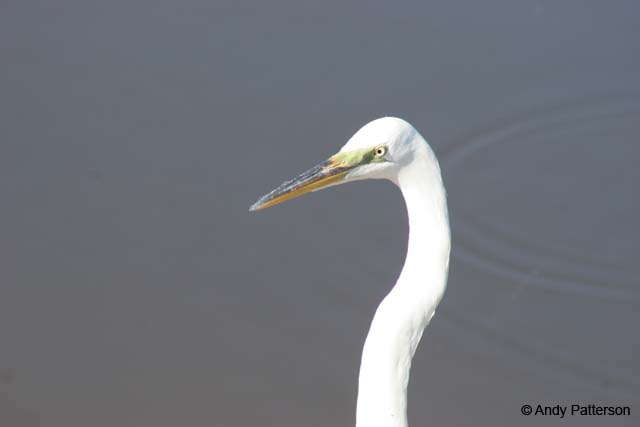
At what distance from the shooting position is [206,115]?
5023 mm

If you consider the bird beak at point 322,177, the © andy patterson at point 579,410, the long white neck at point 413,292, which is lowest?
the © andy patterson at point 579,410

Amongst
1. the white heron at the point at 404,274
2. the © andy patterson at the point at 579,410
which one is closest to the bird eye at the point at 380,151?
the white heron at the point at 404,274

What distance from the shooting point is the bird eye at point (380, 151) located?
7.59 ft

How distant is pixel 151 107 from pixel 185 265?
41.3 inches

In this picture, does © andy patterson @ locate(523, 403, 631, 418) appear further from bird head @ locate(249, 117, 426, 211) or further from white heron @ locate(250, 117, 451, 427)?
bird head @ locate(249, 117, 426, 211)

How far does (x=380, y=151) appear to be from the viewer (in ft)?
7.63

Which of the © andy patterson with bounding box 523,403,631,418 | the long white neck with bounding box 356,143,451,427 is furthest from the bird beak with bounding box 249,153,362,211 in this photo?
the © andy patterson with bounding box 523,403,631,418

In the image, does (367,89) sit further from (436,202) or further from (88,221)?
(436,202)

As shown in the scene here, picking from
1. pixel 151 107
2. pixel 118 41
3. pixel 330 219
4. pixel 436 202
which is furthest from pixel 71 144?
pixel 436 202

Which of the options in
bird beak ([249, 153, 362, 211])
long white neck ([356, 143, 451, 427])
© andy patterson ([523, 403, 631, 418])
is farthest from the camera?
© andy patterson ([523, 403, 631, 418])

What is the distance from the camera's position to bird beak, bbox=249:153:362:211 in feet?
7.84

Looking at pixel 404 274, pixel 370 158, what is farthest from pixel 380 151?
pixel 404 274

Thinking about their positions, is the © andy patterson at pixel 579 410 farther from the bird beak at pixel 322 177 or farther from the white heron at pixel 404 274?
the bird beak at pixel 322 177

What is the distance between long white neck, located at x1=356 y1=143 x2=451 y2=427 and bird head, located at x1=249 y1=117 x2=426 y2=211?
33 millimetres
